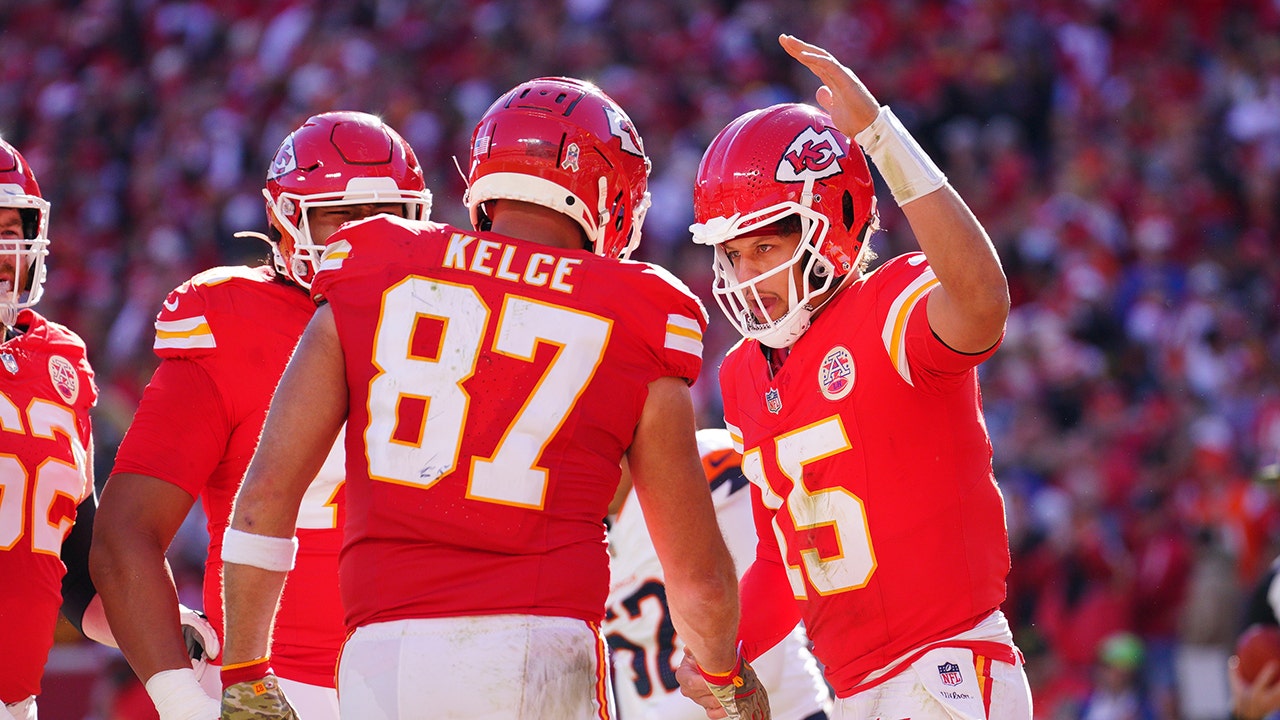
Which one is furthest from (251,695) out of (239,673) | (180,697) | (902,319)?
(902,319)

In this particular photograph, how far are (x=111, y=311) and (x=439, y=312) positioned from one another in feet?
37.8

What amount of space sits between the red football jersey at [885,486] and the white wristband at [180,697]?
1.34 meters

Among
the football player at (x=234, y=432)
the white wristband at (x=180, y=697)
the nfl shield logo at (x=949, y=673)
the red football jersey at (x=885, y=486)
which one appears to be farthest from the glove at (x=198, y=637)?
the nfl shield logo at (x=949, y=673)

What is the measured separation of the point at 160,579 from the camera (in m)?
3.33

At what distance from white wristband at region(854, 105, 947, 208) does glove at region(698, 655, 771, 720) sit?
1019mm

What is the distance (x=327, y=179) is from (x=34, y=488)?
3.33ft

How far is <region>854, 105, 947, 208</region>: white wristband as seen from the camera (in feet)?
9.93

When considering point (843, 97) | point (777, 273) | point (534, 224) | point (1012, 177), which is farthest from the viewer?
point (1012, 177)

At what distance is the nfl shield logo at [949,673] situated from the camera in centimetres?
314

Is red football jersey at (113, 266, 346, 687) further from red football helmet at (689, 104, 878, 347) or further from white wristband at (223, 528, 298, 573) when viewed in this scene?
red football helmet at (689, 104, 878, 347)

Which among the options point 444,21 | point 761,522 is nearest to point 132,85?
point 444,21

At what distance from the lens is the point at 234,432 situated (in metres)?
3.51

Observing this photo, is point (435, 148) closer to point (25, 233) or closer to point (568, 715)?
point (25, 233)

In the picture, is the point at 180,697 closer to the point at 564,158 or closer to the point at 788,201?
the point at 564,158
